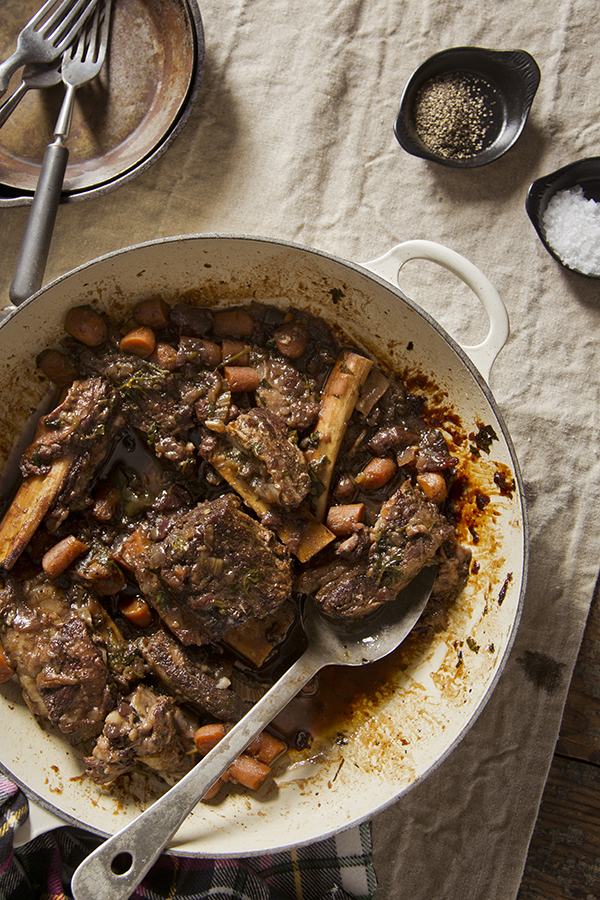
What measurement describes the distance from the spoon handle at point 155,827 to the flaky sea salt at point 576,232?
241cm

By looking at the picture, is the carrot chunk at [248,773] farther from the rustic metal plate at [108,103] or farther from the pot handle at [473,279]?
the rustic metal plate at [108,103]

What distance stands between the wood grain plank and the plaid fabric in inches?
32.8

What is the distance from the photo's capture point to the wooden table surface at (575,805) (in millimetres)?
2914

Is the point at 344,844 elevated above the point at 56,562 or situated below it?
below

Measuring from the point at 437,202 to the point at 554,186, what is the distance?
575 mm

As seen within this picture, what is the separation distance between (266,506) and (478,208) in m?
1.83

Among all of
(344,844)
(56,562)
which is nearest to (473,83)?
(56,562)

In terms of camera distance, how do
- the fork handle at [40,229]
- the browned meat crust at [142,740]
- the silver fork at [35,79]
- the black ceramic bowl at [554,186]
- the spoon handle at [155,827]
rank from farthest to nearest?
the black ceramic bowl at [554,186] < the silver fork at [35,79] < the fork handle at [40,229] < the browned meat crust at [142,740] < the spoon handle at [155,827]

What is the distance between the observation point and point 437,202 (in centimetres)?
309

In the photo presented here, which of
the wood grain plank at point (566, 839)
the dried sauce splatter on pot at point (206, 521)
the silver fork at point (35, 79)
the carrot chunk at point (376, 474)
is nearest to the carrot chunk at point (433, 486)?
the dried sauce splatter on pot at point (206, 521)

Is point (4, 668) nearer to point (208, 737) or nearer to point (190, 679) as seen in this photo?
point (190, 679)

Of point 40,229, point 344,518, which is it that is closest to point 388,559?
point 344,518

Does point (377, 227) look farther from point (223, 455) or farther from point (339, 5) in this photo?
point (223, 455)

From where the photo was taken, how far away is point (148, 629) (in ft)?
9.10
